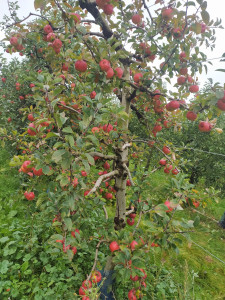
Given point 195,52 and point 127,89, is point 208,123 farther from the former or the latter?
point 127,89

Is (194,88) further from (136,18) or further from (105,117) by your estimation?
(105,117)

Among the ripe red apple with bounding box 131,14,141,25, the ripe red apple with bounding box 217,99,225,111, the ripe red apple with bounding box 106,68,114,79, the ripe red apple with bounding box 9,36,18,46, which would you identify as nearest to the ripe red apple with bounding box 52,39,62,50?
the ripe red apple with bounding box 9,36,18,46

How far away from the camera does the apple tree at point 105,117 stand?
4.16 ft

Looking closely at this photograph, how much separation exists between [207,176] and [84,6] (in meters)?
6.35

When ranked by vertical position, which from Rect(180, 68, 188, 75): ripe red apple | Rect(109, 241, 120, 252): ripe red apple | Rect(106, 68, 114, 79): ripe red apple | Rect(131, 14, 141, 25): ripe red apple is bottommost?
Rect(109, 241, 120, 252): ripe red apple

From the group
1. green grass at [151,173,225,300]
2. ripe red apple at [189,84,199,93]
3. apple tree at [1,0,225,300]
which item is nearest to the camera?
apple tree at [1,0,225,300]

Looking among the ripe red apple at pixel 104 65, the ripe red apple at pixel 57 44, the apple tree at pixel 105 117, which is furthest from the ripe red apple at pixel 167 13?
the ripe red apple at pixel 57 44

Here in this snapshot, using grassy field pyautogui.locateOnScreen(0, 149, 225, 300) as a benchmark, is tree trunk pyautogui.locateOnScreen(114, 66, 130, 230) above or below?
above

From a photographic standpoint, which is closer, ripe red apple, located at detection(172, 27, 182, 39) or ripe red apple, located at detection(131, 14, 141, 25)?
ripe red apple, located at detection(172, 27, 182, 39)

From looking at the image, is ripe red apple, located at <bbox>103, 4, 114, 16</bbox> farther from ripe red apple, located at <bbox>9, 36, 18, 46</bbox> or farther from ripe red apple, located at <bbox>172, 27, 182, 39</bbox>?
ripe red apple, located at <bbox>9, 36, 18, 46</bbox>

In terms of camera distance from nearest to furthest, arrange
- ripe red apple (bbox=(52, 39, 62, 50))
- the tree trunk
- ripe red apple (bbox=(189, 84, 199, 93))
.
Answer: ripe red apple (bbox=(52, 39, 62, 50)), the tree trunk, ripe red apple (bbox=(189, 84, 199, 93))

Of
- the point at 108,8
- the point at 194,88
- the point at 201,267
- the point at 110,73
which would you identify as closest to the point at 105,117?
the point at 110,73

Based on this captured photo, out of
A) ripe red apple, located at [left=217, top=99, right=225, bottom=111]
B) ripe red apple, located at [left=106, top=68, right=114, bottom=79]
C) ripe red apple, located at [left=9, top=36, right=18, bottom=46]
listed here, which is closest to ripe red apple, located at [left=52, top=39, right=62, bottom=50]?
ripe red apple, located at [left=9, top=36, right=18, bottom=46]

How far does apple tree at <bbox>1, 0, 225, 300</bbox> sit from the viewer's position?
1.27 metres
